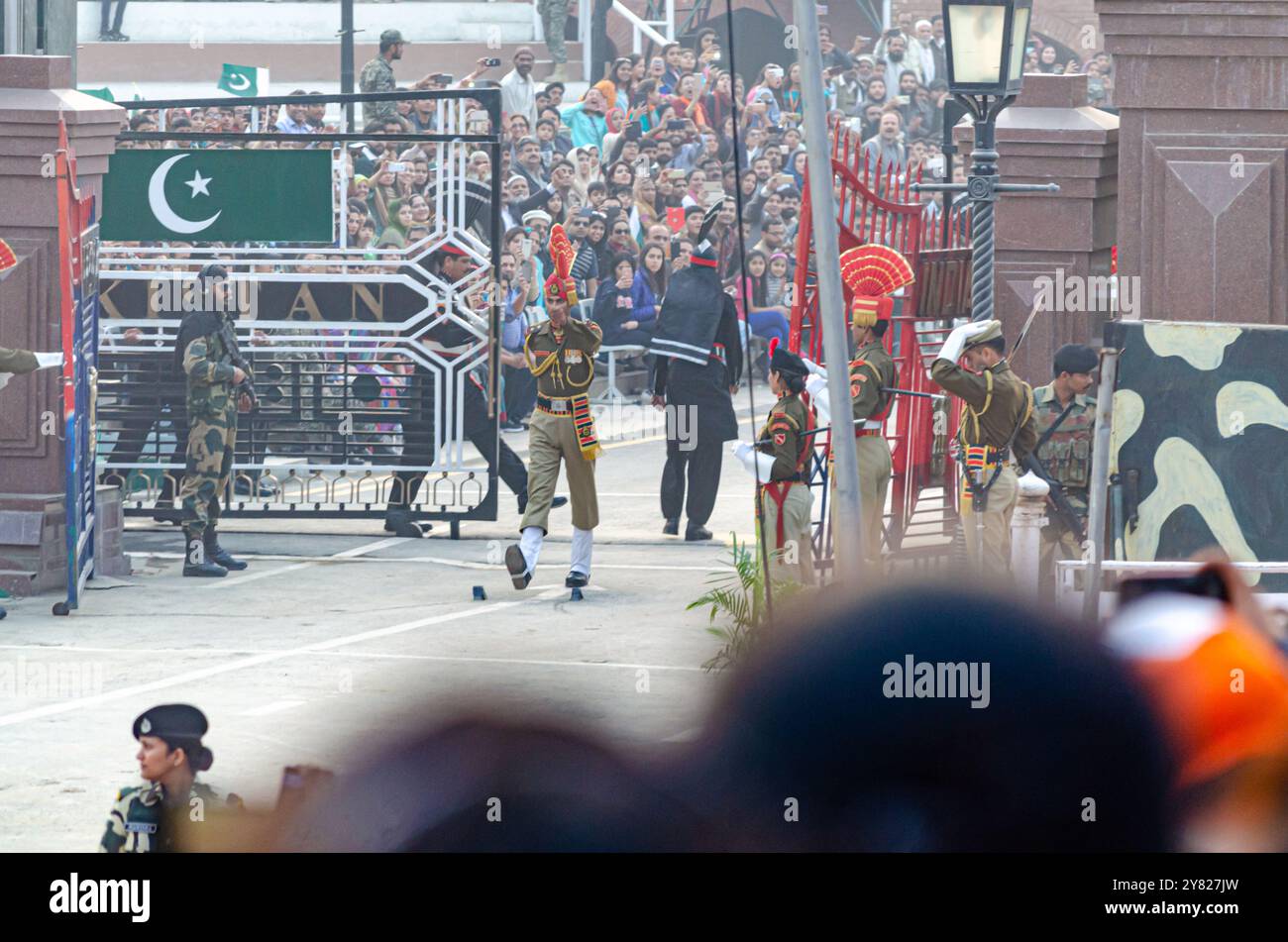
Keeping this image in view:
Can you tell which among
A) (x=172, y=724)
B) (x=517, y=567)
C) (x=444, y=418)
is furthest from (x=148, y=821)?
(x=444, y=418)

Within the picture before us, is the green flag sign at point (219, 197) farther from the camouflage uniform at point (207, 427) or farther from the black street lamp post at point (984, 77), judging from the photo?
the black street lamp post at point (984, 77)

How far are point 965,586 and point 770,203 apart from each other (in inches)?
729

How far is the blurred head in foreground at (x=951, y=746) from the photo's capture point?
6348mm

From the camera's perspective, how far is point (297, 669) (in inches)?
428

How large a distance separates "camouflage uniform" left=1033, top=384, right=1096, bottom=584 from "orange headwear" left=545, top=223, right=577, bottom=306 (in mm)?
3101

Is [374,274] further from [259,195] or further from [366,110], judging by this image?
[366,110]

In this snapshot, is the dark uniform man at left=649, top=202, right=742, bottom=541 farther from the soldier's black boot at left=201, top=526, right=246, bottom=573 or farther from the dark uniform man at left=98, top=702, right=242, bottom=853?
the dark uniform man at left=98, top=702, right=242, bottom=853

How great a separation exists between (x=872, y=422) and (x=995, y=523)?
1.00 meters

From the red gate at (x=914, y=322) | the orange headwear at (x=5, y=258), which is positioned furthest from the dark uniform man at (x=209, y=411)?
the red gate at (x=914, y=322)

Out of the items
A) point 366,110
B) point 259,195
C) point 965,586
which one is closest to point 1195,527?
point 965,586

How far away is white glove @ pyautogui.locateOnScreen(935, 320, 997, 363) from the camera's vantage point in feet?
35.0

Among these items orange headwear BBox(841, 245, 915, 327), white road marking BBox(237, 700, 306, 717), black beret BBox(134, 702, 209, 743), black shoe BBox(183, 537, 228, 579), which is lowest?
white road marking BBox(237, 700, 306, 717)

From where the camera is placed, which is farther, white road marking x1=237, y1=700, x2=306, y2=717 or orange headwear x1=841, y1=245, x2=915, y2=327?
orange headwear x1=841, y1=245, x2=915, y2=327

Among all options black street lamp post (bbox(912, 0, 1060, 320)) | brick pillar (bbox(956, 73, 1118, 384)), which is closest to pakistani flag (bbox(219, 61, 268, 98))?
brick pillar (bbox(956, 73, 1118, 384))
